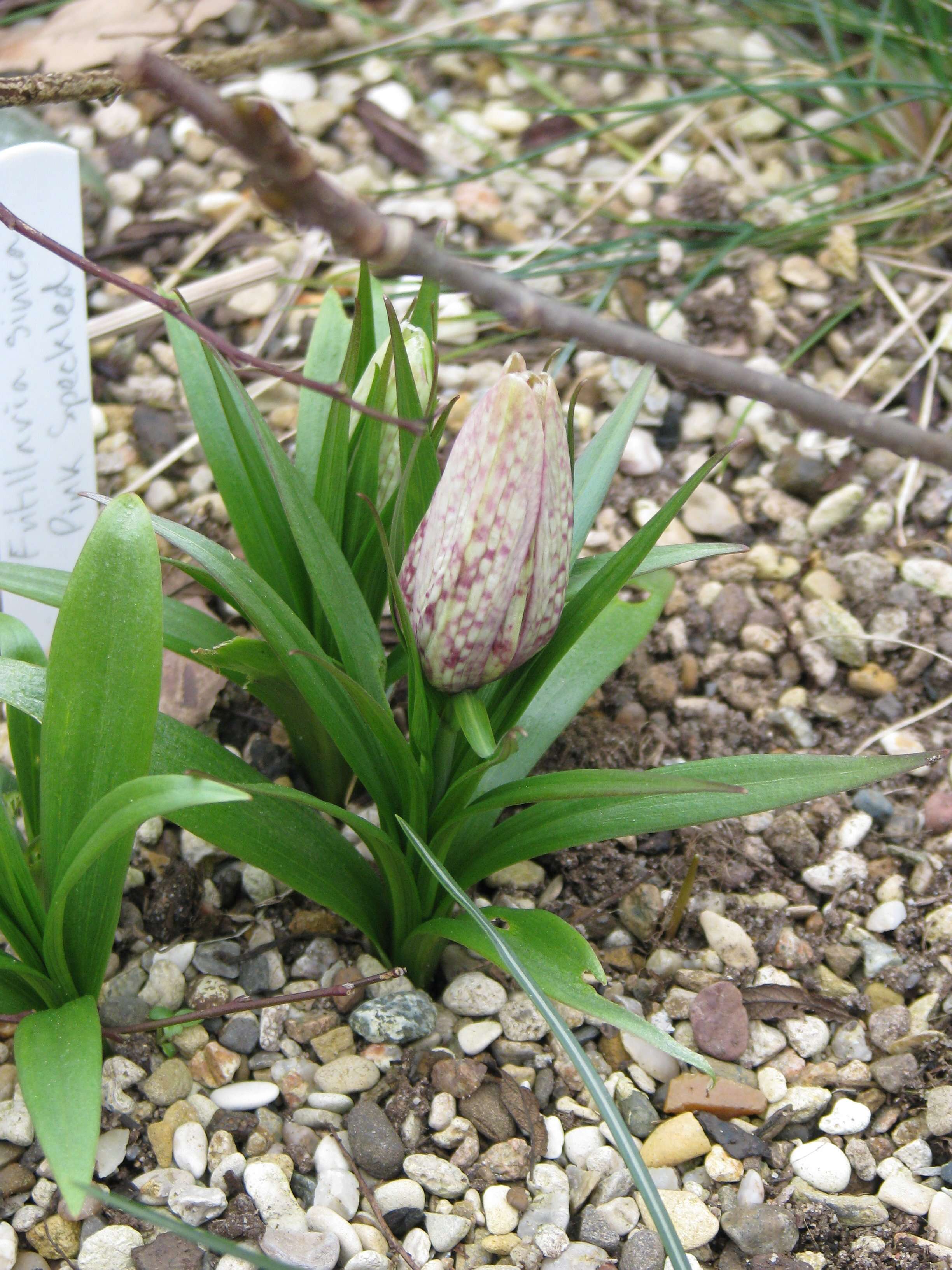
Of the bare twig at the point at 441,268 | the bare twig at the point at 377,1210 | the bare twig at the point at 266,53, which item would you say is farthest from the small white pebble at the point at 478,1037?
the bare twig at the point at 266,53

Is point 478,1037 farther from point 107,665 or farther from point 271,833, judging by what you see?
point 107,665

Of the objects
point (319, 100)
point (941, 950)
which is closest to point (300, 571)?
point (941, 950)

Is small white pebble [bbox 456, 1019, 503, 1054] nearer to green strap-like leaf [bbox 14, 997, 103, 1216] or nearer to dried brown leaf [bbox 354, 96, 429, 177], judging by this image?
green strap-like leaf [bbox 14, 997, 103, 1216]

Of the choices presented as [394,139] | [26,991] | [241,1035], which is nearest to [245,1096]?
[241,1035]

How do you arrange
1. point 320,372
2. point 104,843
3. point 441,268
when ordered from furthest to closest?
point 320,372, point 104,843, point 441,268

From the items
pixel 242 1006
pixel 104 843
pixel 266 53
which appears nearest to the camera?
pixel 104 843

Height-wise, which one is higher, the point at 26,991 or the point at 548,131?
the point at 548,131

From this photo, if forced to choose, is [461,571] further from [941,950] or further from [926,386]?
[926,386]
